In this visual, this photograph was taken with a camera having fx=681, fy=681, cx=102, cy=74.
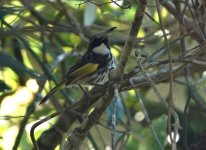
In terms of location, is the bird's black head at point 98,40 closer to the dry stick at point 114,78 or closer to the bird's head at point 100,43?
the bird's head at point 100,43

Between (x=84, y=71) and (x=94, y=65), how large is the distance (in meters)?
0.12

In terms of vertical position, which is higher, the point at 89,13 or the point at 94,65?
the point at 89,13

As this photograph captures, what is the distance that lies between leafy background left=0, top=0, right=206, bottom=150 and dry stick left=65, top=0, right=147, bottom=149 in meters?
0.65

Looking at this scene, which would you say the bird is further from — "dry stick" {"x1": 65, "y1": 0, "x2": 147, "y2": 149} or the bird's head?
"dry stick" {"x1": 65, "y1": 0, "x2": 147, "y2": 149}

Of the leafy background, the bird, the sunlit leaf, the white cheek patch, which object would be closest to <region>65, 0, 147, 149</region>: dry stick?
the leafy background

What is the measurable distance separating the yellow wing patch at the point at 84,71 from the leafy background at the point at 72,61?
14 cm

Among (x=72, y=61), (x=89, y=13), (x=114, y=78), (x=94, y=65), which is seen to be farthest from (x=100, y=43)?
(x=114, y=78)

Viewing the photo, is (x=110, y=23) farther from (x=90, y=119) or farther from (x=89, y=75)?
(x=90, y=119)

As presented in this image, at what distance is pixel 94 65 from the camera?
13.9 feet

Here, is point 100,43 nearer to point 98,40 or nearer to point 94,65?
point 98,40

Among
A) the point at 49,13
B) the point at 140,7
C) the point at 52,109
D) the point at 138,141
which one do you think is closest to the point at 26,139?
the point at 52,109

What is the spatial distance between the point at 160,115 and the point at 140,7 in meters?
2.11

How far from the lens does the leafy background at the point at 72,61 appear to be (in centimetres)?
405

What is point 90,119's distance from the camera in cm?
313
